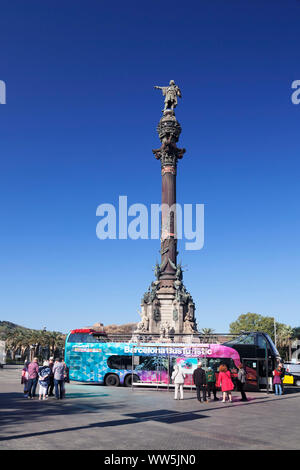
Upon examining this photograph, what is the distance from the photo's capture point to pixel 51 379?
→ 1991 cm

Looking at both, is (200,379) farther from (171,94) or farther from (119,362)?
(171,94)

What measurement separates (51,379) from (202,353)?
1012 centimetres

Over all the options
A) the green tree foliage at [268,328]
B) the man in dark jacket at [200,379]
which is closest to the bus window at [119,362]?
the man in dark jacket at [200,379]

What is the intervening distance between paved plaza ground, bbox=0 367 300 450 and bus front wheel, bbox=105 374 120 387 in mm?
8182

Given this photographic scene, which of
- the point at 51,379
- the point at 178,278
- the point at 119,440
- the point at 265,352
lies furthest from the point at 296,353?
the point at 119,440

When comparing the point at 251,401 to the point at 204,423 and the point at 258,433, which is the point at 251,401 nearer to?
the point at 204,423

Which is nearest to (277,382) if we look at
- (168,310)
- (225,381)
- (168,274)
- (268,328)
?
(225,381)

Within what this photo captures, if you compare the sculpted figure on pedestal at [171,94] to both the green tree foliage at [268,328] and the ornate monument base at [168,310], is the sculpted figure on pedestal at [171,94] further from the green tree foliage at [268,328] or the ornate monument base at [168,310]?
the green tree foliage at [268,328]

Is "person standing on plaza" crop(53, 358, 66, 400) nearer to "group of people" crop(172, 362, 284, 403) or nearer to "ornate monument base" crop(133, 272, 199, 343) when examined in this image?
"group of people" crop(172, 362, 284, 403)

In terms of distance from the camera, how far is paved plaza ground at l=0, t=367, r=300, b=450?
9955mm

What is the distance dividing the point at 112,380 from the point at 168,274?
33360mm

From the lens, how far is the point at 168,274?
198 ft

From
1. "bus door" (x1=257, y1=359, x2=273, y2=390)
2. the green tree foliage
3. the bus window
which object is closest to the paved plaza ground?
"bus door" (x1=257, y1=359, x2=273, y2=390)

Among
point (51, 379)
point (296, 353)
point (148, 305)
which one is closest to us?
point (51, 379)
